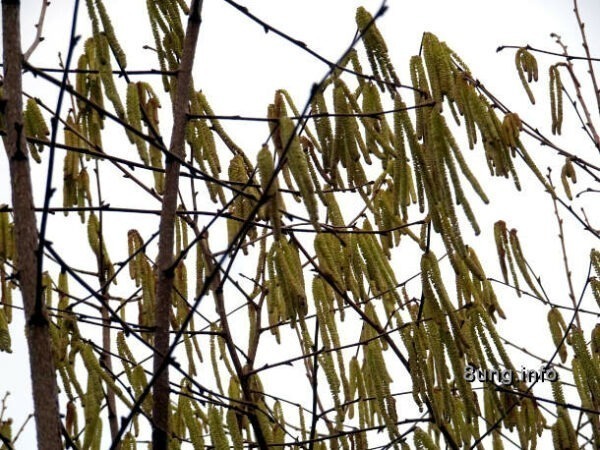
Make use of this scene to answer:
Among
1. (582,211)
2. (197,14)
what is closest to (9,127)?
(197,14)

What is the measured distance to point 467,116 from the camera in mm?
1754

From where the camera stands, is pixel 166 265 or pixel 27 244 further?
pixel 166 265

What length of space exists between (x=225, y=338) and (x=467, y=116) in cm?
80

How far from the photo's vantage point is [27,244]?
1548 mm

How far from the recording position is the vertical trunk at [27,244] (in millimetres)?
1485

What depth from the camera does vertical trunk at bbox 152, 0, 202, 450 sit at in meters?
1.66

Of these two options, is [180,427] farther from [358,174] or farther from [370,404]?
[358,174]

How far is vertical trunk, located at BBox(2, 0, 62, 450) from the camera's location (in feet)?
4.87

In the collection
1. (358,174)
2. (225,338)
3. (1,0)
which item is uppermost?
(1,0)

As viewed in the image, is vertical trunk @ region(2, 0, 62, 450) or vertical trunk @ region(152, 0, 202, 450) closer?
vertical trunk @ region(2, 0, 62, 450)

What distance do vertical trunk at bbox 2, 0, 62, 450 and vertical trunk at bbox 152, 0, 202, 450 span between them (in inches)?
8.0

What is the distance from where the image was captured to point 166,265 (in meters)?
1.69

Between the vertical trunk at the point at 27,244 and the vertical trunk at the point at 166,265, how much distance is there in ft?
0.67

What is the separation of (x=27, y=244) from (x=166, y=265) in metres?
0.27
